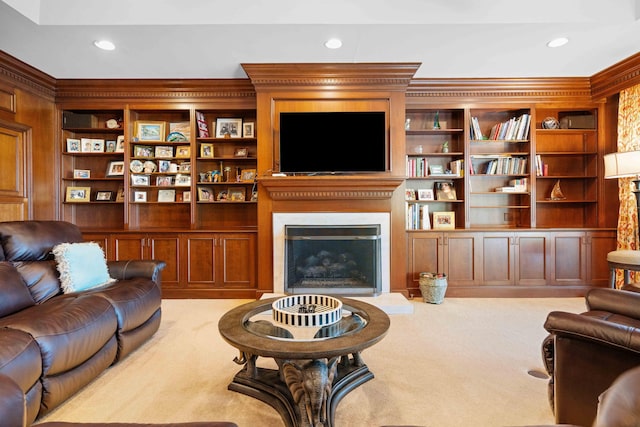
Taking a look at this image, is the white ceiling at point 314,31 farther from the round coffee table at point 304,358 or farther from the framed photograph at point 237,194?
the round coffee table at point 304,358

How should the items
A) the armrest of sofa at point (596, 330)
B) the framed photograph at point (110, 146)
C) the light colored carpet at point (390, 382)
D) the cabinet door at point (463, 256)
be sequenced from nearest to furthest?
the armrest of sofa at point (596, 330) < the light colored carpet at point (390, 382) < the cabinet door at point (463, 256) < the framed photograph at point (110, 146)

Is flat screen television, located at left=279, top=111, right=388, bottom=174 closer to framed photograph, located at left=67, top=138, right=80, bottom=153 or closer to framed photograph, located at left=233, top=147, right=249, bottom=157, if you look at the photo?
framed photograph, located at left=233, top=147, right=249, bottom=157

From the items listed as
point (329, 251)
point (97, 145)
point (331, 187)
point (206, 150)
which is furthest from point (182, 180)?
point (329, 251)

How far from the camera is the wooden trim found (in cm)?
359

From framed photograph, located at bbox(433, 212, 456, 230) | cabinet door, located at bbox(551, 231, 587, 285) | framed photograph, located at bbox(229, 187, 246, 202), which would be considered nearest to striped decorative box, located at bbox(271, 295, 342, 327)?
framed photograph, located at bbox(229, 187, 246, 202)

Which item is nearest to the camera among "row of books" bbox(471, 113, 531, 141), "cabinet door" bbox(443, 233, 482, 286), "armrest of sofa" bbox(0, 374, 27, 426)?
"armrest of sofa" bbox(0, 374, 27, 426)

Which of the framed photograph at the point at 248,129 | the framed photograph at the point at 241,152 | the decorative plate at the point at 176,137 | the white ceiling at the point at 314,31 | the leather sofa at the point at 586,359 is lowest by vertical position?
the leather sofa at the point at 586,359

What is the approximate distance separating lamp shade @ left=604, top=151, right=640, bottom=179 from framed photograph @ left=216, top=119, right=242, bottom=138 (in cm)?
423

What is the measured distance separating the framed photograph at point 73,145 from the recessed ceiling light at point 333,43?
3.47m

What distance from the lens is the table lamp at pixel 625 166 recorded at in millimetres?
3239

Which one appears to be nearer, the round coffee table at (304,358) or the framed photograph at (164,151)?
the round coffee table at (304,358)

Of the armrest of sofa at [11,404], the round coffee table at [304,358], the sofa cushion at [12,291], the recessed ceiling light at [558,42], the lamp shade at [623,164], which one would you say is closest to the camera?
the armrest of sofa at [11,404]

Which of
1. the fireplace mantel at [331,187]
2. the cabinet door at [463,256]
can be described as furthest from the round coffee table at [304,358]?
the cabinet door at [463,256]

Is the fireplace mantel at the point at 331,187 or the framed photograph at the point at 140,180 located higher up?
the framed photograph at the point at 140,180
